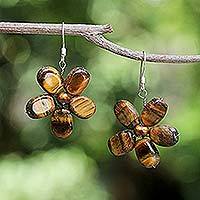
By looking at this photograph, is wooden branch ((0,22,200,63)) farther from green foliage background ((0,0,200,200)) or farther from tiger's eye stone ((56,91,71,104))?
green foliage background ((0,0,200,200))

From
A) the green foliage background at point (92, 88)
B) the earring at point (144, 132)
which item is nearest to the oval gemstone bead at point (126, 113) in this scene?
the earring at point (144, 132)

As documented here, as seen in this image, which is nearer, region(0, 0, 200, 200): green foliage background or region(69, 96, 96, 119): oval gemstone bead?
region(69, 96, 96, 119): oval gemstone bead

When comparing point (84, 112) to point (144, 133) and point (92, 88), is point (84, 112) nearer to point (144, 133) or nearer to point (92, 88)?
point (144, 133)

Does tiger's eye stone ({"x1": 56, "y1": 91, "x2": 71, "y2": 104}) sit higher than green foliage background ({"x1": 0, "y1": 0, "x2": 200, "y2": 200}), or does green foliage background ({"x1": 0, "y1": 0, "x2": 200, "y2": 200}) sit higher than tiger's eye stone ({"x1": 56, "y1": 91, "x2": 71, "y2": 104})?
tiger's eye stone ({"x1": 56, "y1": 91, "x2": 71, "y2": 104})

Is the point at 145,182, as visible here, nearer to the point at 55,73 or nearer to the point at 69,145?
the point at 69,145

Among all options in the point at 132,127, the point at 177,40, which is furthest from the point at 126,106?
the point at 177,40

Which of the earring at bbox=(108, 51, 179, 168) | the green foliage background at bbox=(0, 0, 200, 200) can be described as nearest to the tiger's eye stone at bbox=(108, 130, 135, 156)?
the earring at bbox=(108, 51, 179, 168)

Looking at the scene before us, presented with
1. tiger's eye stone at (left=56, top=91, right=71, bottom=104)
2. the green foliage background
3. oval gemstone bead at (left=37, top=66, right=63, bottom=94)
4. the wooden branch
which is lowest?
the green foliage background
